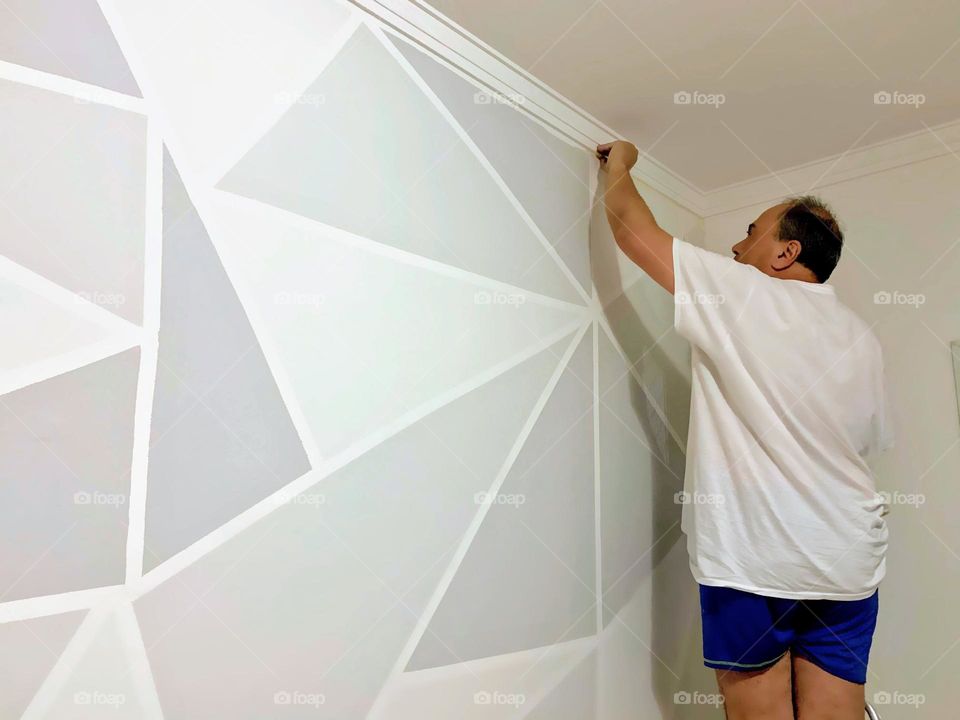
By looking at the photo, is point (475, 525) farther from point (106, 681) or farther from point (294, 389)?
point (106, 681)

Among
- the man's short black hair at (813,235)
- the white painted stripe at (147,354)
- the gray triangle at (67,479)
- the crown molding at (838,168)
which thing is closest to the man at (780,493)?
the man's short black hair at (813,235)

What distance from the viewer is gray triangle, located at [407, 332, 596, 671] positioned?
139 centimetres

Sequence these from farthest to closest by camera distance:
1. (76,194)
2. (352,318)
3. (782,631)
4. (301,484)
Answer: (782,631), (352,318), (301,484), (76,194)

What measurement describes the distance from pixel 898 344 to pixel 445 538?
5.02 feet

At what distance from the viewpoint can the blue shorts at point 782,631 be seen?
1524 millimetres

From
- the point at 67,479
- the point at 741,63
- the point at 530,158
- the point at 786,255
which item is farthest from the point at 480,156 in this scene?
the point at 67,479

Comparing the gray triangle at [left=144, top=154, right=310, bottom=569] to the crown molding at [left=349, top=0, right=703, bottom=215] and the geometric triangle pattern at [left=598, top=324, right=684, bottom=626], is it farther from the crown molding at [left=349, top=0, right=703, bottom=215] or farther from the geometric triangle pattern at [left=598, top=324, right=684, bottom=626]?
the geometric triangle pattern at [left=598, top=324, right=684, bottom=626]

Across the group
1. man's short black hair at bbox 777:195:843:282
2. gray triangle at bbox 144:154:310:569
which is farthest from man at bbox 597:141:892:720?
gray triangle at bbox 144:154:310:569

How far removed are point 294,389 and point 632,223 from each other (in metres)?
0.95

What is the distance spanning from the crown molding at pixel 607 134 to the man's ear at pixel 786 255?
0.54 m

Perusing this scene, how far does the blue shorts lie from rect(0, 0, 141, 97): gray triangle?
155 centimetres

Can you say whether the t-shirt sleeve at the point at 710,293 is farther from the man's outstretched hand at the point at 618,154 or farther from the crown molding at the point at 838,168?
the crown molding at the point at 838,168

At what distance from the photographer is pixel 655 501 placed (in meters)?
2.00

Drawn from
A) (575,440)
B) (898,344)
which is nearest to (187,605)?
(575,440)
